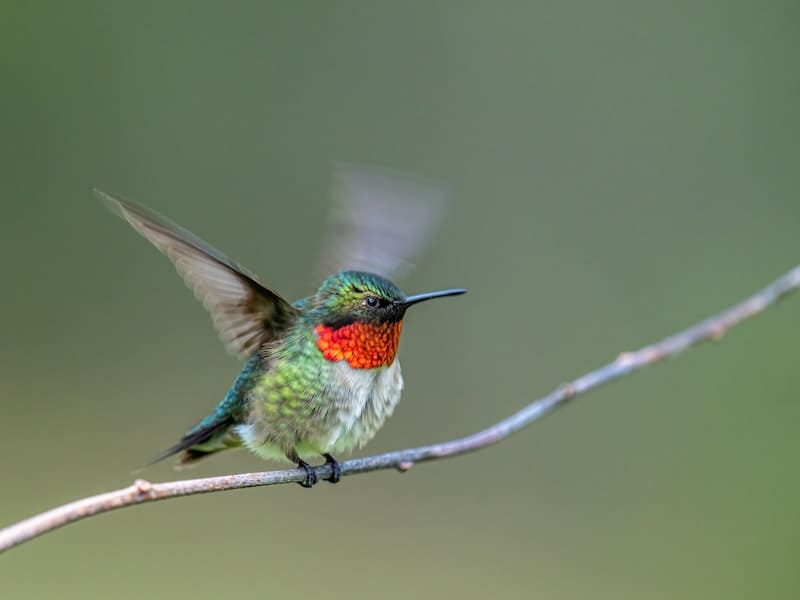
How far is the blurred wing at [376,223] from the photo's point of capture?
2.04 m

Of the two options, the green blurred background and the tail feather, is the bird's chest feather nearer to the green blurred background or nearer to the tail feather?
the tail feather

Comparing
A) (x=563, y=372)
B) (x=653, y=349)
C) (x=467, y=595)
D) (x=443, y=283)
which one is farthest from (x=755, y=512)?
(x=653, y=349)

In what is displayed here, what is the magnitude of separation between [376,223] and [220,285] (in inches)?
20.4

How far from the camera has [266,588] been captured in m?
3.58

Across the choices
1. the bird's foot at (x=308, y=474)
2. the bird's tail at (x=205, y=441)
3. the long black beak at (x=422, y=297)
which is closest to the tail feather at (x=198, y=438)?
the bird's tail at (x=205, y=441)

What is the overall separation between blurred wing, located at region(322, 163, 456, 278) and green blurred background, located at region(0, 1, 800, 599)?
158 cm

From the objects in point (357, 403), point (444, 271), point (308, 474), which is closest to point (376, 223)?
point (357, 403)

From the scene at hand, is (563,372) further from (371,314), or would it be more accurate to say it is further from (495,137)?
(371,314)

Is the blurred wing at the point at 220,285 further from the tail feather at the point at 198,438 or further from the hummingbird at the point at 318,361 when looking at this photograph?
the tail feather at the point at 198,438

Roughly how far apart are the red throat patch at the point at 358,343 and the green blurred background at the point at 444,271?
1.69 meters

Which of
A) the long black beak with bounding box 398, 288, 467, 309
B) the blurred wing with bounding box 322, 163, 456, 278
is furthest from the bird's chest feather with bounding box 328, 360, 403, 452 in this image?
the blurred wing with bounding box 322, 163, 456, 278

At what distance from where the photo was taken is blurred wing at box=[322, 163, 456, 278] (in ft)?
6.70

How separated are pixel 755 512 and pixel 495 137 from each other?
82.3 inches

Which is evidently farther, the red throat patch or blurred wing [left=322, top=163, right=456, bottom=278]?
blurred wing [left=322, top=163, right=456, bottom=278]
